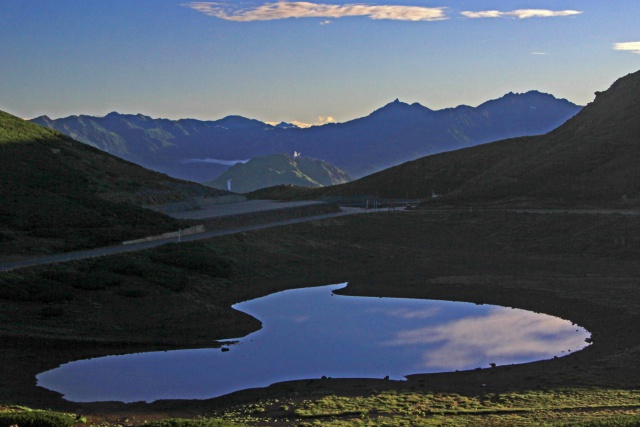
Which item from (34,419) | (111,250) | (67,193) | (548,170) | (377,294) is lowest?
(34,419)

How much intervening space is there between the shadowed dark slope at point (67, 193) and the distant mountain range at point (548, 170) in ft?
92.5

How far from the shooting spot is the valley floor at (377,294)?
24953 mm

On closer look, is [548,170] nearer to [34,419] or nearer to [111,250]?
[111,250]

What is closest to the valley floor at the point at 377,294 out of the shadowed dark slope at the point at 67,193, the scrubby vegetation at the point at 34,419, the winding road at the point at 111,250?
the winding road at the point at 111,250

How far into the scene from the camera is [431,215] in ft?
246

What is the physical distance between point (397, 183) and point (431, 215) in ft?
111

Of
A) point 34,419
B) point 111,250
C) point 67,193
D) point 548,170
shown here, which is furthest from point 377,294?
point 548,170

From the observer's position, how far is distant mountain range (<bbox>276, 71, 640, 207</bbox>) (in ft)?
272

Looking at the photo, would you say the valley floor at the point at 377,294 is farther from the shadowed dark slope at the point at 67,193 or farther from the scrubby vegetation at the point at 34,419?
the shadowed dark slope at the point at 67,193

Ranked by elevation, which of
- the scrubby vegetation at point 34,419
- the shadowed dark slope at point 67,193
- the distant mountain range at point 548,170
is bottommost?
the scrubby vegetation at point 34,419

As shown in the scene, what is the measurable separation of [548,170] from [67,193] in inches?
1889

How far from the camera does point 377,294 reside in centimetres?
4581

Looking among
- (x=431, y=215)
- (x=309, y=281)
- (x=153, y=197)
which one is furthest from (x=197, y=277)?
(x=431, y=215)

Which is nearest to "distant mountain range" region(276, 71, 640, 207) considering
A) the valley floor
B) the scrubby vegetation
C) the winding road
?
the valley floor
